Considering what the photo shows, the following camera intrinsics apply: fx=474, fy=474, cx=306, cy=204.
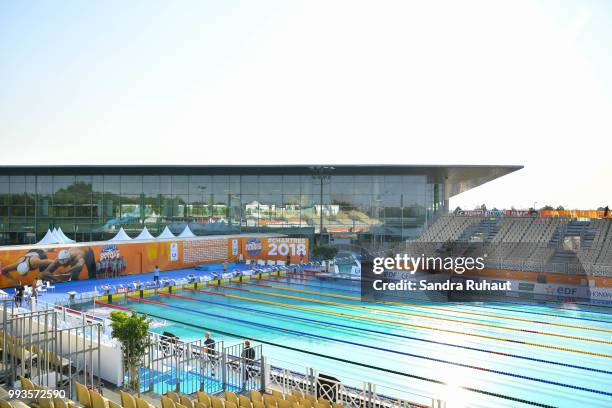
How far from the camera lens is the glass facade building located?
122 ft

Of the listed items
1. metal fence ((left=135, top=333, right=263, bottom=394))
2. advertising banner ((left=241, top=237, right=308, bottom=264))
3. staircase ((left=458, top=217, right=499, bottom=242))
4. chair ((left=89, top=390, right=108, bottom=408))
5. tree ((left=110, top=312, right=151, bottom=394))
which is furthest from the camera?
staircase ((left=458, top=217, right=499, bottom=242))

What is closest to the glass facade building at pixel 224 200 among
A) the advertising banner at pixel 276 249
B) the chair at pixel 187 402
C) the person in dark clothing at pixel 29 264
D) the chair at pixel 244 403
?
the advertising banner at pixel 276 249

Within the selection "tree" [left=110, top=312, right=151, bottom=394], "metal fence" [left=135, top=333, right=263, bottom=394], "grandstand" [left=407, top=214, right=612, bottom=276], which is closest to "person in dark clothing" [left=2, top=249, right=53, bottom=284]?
"metal fence" [left=135, top=333, right=263, bottom=394]

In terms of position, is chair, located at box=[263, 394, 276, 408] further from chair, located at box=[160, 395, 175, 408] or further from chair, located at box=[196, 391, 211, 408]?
chair, located at box=[160, 395, 175, 408]

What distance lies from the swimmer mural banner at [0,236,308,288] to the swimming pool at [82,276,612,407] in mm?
5494

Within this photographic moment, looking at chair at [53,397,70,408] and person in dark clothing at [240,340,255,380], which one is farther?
person in dark clothing at [240,340,255,380]

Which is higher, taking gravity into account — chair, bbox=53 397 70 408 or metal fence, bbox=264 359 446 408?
chair, bbox=53 397 70 408

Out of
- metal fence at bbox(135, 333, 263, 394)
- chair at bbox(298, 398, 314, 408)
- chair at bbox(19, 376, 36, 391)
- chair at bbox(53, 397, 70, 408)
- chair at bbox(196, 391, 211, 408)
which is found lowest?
metal fence at bbox(135, 333, 263, 394)

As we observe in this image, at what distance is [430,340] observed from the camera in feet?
47.9

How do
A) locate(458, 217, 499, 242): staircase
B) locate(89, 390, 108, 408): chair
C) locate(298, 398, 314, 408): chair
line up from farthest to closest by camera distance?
1. locate(458, 217, 499, 242): staircase
2. locate(298, 398, 314, 408): chair
3. locate(89, 390, 108, 408): chair

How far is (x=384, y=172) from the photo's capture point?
37.4 m

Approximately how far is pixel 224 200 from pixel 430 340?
87.3ft

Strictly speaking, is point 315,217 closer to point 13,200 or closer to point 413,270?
point 413,270

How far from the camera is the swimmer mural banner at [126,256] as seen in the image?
22.0 metres
